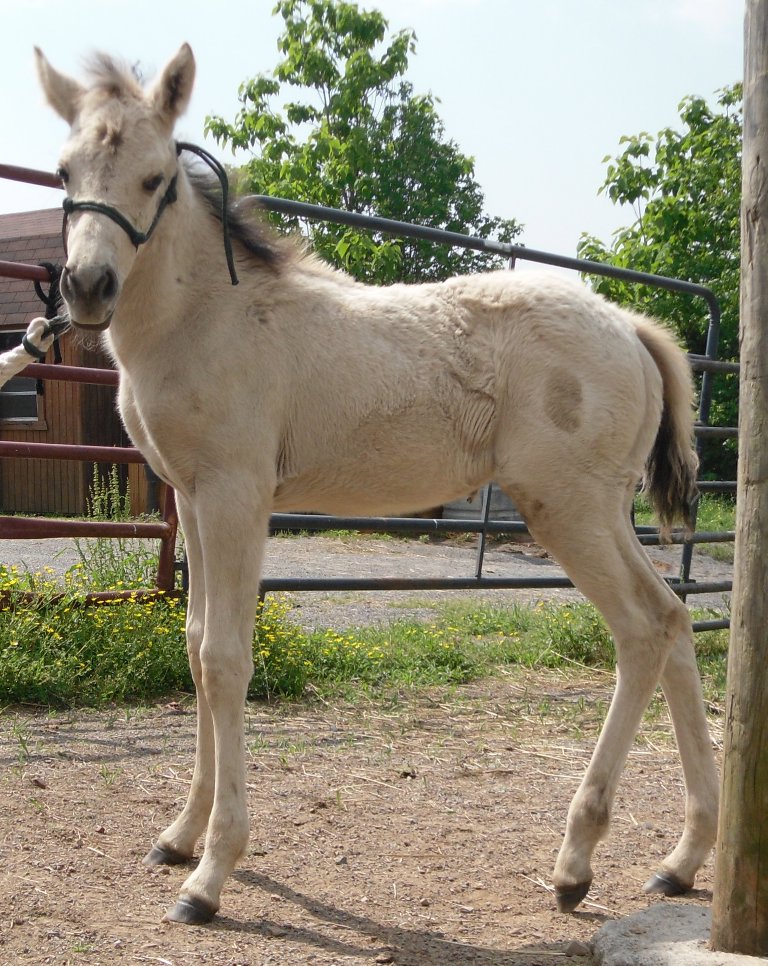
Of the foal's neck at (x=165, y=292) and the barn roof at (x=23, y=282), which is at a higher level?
the barn roof at (x=23, y=282)

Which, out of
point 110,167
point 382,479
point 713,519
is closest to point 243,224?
point 110,167

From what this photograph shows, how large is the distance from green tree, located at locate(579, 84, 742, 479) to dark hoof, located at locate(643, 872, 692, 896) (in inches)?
691

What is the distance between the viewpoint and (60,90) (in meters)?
3.15

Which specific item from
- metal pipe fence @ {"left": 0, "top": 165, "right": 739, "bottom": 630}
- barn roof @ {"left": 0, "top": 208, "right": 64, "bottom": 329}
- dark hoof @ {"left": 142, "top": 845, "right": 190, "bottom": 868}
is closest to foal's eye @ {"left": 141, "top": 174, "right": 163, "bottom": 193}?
metal pipe fence @ {"left": 0, "top": 165, "right": 739, "bottom": 630}

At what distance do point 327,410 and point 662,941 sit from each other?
1826mm

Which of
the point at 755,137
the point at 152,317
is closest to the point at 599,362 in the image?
the point at 755,137

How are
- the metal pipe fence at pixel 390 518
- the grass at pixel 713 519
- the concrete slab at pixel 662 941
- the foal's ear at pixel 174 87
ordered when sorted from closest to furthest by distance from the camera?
the concrete slab at pixel 662 941, the foal's ear at pixel 174 87, the metal pipe fence at pixel 390 518, the grass at pixel 713 519

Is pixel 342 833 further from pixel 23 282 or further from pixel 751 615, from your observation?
pixel 23 282

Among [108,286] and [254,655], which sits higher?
[108,286]

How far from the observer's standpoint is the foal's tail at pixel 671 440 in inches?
148

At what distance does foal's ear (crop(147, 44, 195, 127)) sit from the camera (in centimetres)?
311

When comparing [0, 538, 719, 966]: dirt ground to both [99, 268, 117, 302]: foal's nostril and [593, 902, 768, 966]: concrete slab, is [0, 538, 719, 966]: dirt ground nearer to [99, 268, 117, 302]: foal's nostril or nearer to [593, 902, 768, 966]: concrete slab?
[593, 902, 768, 966]: concrete slab

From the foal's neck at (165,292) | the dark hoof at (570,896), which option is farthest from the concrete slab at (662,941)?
the foal's neck at (165,292)

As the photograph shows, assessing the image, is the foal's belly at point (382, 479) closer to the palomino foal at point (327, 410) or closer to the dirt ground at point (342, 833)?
the palomino foal at point (327, 410)
